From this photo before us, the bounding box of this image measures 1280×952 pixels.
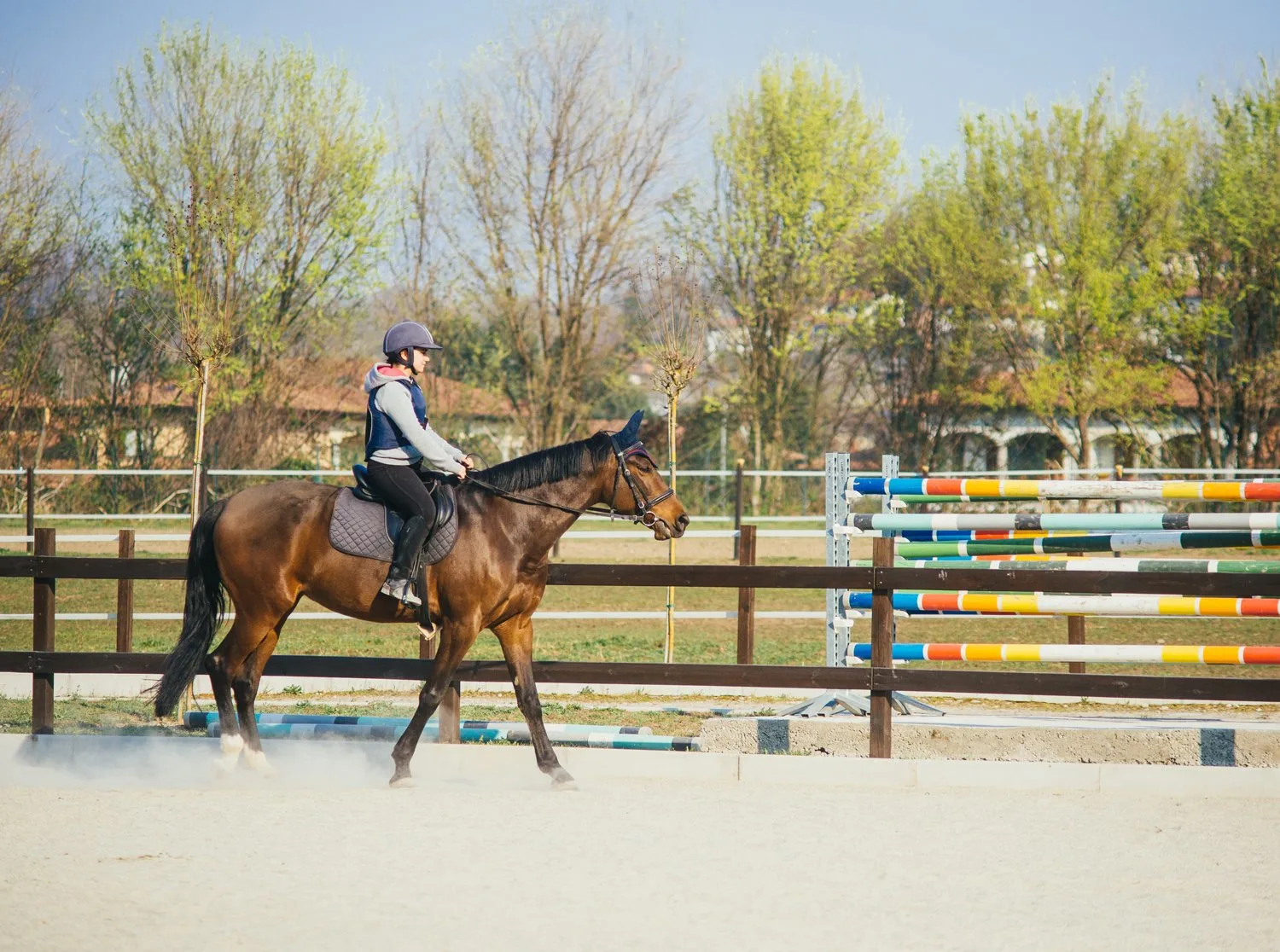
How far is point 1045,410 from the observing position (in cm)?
3241

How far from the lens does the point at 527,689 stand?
7.04 metres

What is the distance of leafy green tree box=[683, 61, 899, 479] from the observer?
3534 centimetres

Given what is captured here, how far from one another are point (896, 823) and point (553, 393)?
95.7 feet

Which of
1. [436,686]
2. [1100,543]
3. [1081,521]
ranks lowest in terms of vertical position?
[436,686]

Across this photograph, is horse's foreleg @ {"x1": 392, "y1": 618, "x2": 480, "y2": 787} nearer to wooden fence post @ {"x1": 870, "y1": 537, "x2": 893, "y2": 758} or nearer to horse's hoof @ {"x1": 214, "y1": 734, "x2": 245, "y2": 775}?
horse's hoof @ {"x1": 214, "y1": 734, "x2": 245, "y2": 775}

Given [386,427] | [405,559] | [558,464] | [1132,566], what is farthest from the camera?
[1132,566]

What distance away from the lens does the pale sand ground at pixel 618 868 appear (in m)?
4.16

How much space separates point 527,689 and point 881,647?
6.80 feet

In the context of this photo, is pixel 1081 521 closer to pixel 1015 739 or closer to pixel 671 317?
pixel 1015 739

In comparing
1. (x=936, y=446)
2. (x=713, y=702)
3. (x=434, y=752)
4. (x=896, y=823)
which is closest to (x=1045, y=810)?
(x=896, y=823)

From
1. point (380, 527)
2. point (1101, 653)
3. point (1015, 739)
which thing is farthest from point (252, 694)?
point (1101, 653)

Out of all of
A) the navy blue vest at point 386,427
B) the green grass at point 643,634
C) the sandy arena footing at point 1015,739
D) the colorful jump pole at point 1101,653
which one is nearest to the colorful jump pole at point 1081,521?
the colorful jump pole at point 1101,653

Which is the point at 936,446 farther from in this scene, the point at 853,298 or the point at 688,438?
the point at 688,438

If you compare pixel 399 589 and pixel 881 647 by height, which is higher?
pixel 399 589
